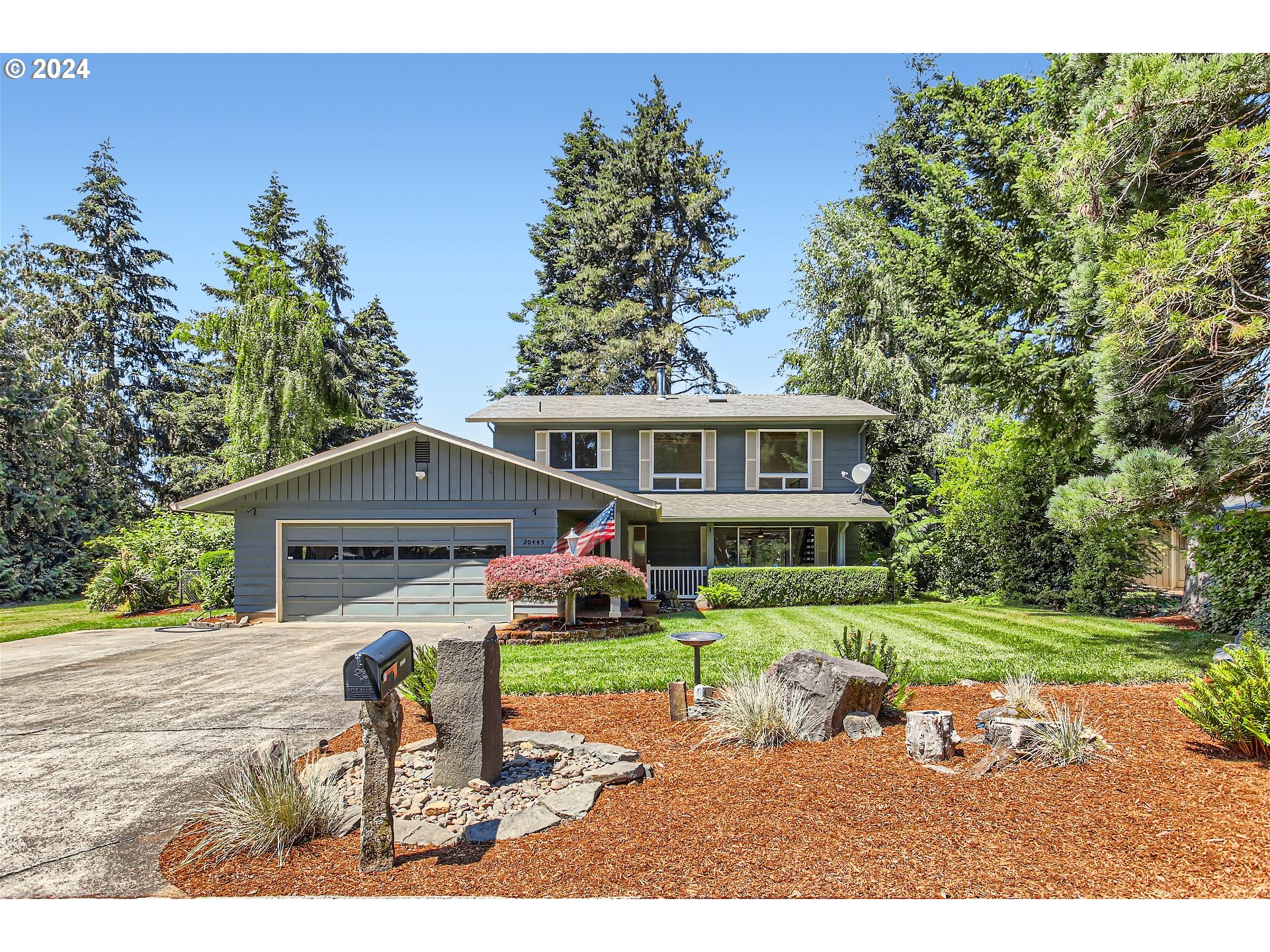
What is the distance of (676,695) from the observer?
16.7ft

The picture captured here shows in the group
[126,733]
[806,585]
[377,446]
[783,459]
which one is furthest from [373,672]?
[783,459]

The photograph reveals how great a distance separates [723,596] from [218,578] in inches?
417

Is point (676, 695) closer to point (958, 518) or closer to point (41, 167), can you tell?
point (41, 167)

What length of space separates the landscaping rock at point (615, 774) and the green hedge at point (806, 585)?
10.6 metres

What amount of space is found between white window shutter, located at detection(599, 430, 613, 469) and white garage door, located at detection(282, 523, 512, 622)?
189 inches

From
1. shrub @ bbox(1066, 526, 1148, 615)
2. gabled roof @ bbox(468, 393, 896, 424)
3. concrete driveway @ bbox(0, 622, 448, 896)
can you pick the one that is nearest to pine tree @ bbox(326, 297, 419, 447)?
gabled roof @ bbox(468, 393, 896, 424)

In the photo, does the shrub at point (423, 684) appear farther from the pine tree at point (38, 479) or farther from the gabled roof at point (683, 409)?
the pine tree at point (38, 479)

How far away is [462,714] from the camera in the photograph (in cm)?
388

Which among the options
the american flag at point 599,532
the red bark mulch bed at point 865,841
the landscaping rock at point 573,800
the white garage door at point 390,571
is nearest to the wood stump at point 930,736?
the red bark mulch bed at point 865,841

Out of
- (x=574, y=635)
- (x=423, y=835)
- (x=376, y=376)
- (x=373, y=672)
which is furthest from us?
(x=376, y=376)

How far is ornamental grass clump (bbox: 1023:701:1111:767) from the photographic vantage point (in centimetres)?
388

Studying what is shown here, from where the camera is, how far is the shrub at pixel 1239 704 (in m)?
3.78

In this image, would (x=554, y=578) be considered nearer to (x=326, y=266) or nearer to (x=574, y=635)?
(x=574, y=635)
